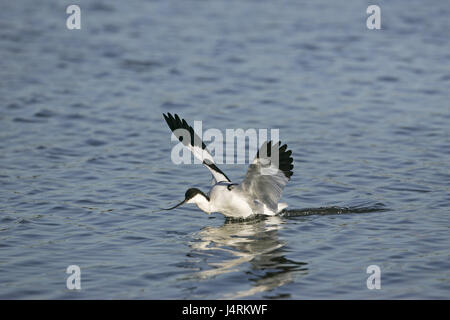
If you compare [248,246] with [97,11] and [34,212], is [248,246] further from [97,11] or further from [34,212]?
[97,11]

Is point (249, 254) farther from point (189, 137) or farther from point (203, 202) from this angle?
point (189, 137)

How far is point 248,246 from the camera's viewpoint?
9.76 metres

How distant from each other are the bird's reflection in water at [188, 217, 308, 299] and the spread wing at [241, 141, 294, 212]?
46 cm

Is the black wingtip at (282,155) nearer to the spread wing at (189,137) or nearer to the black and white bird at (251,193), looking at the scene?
the black and white bird at (251,193)

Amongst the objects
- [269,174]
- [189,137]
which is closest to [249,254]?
[269,174]

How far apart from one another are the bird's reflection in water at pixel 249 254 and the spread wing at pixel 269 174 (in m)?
0.46

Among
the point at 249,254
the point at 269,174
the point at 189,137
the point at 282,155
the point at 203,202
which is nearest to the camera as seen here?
the point at 249,254

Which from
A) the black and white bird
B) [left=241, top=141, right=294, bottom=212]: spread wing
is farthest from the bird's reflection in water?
[left=241, top=141, right=294, bottom=212]: spread wing

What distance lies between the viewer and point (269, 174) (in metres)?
9.90

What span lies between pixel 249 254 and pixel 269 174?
1.13m

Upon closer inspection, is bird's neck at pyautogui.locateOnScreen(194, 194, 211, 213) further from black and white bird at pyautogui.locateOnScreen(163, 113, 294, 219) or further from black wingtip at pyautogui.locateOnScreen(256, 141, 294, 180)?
black wingtip at pyautogui.locateOnScreen(256, 141, 294, 180)

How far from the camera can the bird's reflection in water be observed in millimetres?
8672

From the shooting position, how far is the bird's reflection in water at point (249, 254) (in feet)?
28.5
